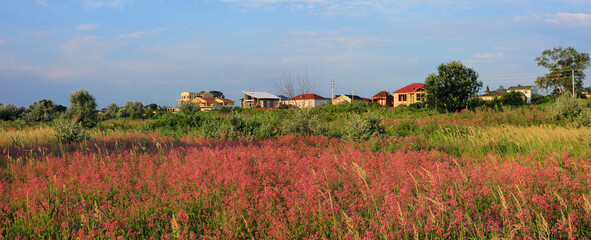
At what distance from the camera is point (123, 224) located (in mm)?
3459

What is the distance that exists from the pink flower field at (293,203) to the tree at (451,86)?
2002 centimetres

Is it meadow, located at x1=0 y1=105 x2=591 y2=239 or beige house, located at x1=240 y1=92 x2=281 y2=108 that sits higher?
beige house, located at x1=240 y1=92 x2=281 y2=108

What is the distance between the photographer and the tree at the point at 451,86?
2416cm

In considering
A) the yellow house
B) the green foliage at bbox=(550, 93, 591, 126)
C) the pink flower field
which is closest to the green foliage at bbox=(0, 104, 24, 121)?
the pink flower field

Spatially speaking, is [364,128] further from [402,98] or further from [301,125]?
[402,98]

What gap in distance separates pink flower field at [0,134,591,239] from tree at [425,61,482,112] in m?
20.0

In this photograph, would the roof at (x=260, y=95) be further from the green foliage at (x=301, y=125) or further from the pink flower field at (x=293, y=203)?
the pink flower field at (x=293, y=203)

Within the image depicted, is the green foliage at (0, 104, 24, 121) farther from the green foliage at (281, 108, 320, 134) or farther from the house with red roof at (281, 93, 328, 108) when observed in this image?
the green foliage at (281, 108, 320, 134)

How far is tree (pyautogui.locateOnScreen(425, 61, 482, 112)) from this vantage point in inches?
951

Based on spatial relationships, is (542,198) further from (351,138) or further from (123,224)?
(351,138)

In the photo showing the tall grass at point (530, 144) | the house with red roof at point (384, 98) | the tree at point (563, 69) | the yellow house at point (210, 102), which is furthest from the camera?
the yellow house at point (210, 102)

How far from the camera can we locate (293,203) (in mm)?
3680

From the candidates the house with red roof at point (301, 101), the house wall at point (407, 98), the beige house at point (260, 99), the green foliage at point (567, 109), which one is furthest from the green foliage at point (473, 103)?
the beige house at point (260, 99)

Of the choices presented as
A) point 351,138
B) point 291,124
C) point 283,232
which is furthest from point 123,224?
point 291,124
